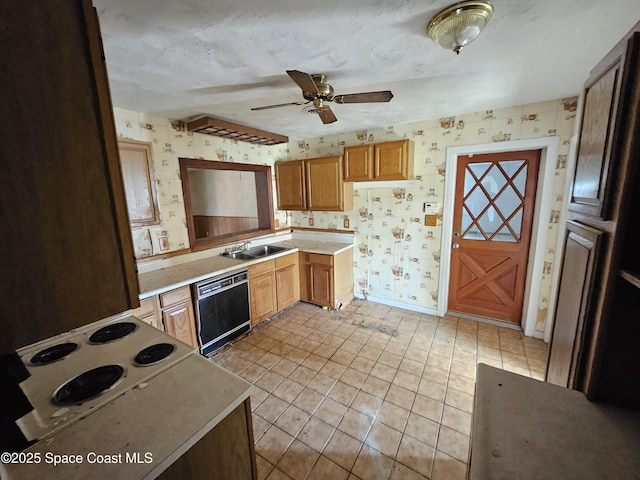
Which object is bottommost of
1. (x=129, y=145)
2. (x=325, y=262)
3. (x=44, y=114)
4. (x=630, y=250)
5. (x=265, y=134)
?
(x=325, y=262)

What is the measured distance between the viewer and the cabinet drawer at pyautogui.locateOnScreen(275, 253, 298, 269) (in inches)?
132

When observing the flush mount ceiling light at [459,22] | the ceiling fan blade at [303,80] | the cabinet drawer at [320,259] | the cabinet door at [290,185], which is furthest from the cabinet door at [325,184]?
the flush mount ceiling light at [459,22]

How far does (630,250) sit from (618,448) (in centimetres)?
61

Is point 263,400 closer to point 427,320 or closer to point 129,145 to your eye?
point 427,320

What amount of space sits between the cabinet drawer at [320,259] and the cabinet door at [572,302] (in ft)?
7.61

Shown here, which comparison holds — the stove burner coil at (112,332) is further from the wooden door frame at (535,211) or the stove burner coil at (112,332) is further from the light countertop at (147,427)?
the wooden door frame at (535,211)

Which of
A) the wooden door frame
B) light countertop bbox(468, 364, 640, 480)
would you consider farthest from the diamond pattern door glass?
light countertop bbox(468, 364, 640, 480)

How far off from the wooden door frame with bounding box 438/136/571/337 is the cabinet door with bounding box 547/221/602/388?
5.65ft

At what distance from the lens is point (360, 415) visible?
189 cm

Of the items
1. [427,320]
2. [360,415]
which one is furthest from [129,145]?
[427,320]

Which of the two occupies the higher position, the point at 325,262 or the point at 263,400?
the point at 325,262

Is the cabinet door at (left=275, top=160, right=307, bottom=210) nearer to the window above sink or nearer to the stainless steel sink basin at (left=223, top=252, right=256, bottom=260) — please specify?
the window above sink

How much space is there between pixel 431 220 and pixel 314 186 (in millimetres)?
1578

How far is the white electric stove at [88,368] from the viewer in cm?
94
